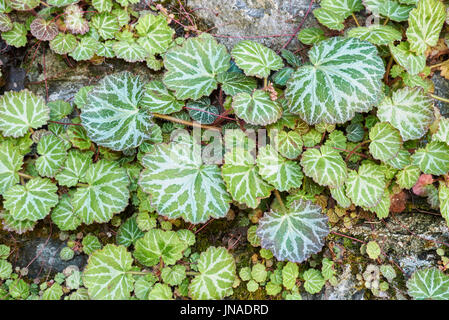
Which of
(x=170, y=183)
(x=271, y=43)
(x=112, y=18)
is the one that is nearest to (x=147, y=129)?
(x=170, y=183)

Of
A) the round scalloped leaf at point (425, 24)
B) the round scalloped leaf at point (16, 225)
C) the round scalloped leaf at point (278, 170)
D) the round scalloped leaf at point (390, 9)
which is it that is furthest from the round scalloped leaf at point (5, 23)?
the round scalloped leaf at point (425, 24)

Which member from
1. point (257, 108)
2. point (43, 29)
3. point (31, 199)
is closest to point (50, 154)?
point (31, 199)

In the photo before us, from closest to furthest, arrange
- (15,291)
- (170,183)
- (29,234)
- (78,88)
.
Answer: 1. (170,183)
2. (15,291)
3. (29,234)
4. (78,88)

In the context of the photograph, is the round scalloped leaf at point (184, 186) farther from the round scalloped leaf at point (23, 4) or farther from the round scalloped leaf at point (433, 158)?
the round scalloped leaf at point (23, 4)

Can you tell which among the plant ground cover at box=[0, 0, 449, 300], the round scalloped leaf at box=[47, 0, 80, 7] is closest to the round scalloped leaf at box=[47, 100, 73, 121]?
the plant ground cover at box=[0, 0, 449, 300]

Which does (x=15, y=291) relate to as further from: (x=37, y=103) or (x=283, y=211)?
(x=283, y=211)

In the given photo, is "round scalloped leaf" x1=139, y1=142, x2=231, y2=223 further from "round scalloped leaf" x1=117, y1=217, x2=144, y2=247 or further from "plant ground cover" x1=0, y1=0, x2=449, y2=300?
"round scalloped leaf" x1=117, y1=217, x2=144, y2=247

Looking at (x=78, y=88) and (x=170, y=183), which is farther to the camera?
(x=78, y=88)

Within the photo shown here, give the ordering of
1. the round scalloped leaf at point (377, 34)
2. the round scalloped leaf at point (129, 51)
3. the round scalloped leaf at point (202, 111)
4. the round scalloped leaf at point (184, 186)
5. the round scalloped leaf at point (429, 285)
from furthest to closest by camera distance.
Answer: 1. the round scalloped leaf at point (129, 51)
2. the round scalloped leaf at point (202, 111)
3. the round scalloped leaf at point (377, 34)
4. the round scalloped leaf at point (184, 186)
5. the round scalloped leaf at point (429, 285)
